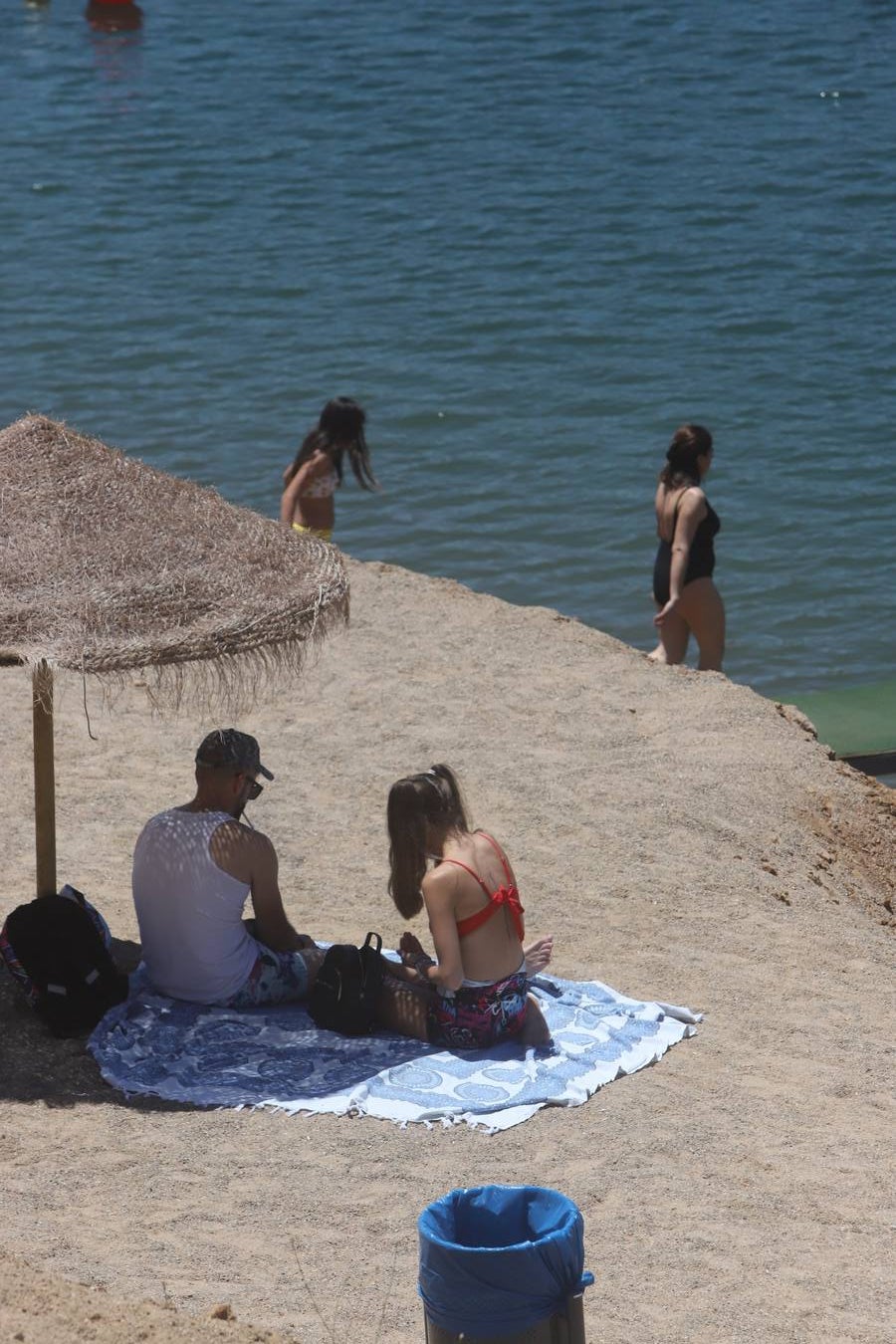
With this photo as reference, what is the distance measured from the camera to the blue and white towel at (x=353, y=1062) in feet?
17.6

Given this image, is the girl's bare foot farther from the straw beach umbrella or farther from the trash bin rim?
the trash bin rim

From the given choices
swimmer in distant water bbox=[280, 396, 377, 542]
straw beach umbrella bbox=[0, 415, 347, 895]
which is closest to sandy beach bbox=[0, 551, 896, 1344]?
swimmer in distant water bbox=[280, 396, 377, 542]

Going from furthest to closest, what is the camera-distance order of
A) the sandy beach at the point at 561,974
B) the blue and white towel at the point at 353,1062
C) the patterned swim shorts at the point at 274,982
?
the patterned swim shorts at the point at 274,982 → the blue and white towel at the point at 353,1062 → the sandy beach at the point at 561,974

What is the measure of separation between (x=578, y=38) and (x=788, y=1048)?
23.5 m

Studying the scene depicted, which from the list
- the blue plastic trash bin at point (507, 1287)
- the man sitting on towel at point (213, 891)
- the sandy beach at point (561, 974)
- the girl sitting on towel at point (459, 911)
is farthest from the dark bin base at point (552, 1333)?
the man sitting on towel at point (213, 891)

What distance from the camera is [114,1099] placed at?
5.44 meters

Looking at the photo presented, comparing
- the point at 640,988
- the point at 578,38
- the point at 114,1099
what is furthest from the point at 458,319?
the point at 114,1099

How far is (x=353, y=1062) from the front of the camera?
5652mm

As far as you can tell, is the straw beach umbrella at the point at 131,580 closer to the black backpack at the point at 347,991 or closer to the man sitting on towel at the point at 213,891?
the man sitting on towel at the point at 213,891

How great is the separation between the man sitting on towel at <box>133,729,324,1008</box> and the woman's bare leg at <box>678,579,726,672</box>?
462cm

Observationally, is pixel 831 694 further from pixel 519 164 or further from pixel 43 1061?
pixel 519 164

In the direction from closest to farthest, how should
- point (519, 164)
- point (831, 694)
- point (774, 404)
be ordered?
point (831, 694) → point (774, 404) → point (519, 164)

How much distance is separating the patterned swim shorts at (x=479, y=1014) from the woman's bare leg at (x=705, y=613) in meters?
4.57

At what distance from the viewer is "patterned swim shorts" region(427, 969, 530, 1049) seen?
5699 mm
